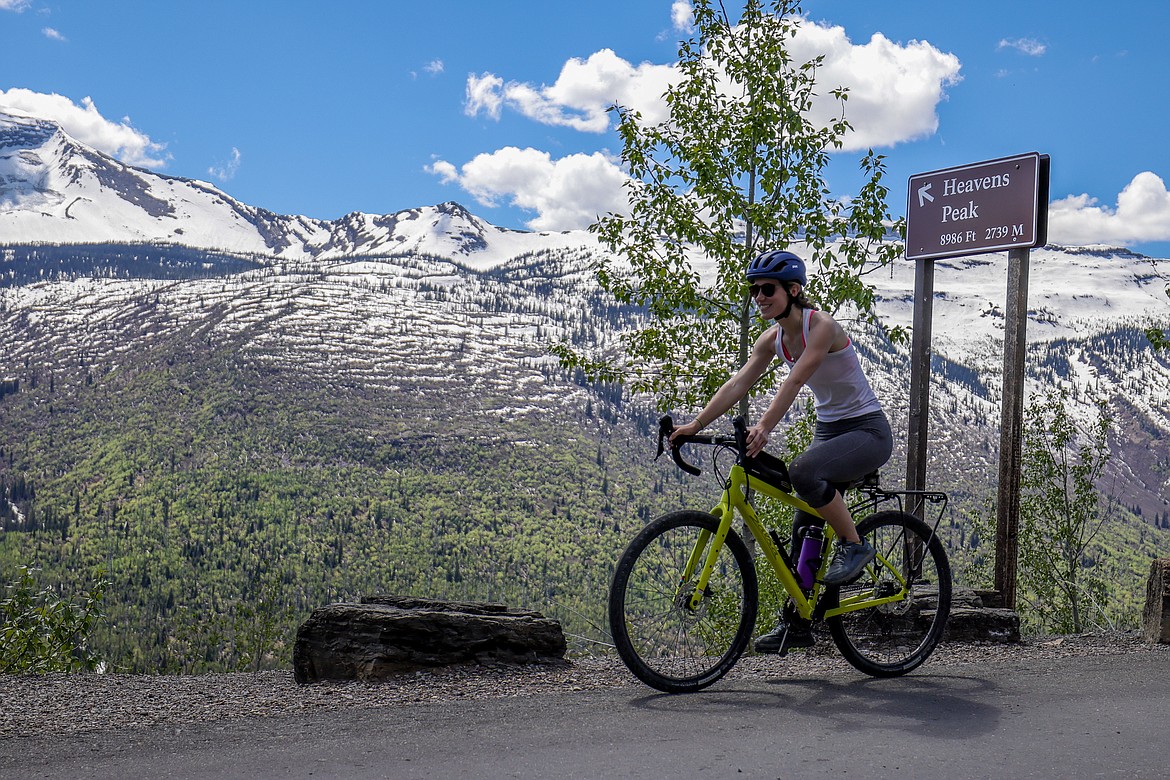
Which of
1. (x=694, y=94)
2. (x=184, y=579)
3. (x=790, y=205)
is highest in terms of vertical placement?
(x=694, y=94)

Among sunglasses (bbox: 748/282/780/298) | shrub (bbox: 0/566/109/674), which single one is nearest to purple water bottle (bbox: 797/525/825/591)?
sunglasses (bbox: 748/282/780/298)

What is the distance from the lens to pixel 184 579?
180 meters

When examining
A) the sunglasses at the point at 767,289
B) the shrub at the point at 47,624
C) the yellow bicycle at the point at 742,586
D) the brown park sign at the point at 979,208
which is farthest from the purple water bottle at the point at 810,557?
the shrub at the point at 47,624

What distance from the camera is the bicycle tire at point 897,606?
232 inches

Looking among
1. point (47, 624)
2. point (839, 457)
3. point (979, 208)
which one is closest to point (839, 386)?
point (839, 457)

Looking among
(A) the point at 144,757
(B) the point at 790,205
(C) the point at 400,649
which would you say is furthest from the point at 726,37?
(A) the point at 144,757

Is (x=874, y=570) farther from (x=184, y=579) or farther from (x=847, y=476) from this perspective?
(x=184, y=579)

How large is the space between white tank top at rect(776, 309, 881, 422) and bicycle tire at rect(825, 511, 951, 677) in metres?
0.81

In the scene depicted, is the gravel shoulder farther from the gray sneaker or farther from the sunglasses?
the sunglasses

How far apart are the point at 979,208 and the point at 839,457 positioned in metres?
4.16

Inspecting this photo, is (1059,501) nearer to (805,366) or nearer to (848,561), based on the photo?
(848,561)

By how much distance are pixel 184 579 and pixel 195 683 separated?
620 feet

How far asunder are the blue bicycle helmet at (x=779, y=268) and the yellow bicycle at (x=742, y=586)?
0.82 meters

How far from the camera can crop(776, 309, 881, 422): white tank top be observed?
210 inches
